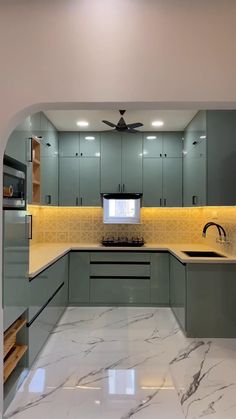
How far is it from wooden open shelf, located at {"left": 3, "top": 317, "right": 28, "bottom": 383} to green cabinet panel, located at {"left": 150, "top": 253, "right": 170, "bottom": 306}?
235 centimetres

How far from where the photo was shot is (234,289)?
10.7 ft

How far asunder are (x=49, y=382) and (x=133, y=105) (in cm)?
212

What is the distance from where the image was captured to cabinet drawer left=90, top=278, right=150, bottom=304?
446 centimetres

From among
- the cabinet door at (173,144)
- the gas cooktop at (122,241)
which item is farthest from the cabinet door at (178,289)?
the cabinet door at (173,144)

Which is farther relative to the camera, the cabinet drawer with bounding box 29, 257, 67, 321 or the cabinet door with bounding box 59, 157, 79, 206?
the cabinet door with bounding box 59, 157, 79, 206

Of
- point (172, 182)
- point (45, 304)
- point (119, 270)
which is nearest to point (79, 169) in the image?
point (172, 182)

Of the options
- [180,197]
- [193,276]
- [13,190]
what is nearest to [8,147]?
[13,190]

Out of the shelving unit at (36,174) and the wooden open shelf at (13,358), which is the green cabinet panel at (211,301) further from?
the shelving unit at (36,174)

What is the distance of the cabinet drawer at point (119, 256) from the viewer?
14.6 ft

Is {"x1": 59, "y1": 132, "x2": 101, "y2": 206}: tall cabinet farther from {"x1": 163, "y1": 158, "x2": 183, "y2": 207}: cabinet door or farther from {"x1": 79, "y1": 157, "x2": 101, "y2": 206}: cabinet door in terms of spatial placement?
{"x1": 163, "y1": 158, "x2": 183, "y2": 207}: cabinet door

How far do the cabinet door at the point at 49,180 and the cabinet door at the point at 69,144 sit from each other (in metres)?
0.21

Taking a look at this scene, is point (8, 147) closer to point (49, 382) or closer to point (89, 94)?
point (89, 94)

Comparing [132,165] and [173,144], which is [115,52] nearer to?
[132,165]

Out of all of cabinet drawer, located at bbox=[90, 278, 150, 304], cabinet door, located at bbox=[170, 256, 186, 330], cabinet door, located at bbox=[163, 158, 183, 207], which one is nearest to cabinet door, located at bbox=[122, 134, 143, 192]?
cabinet door, located at bbox=[163, 158, 183, 207]
